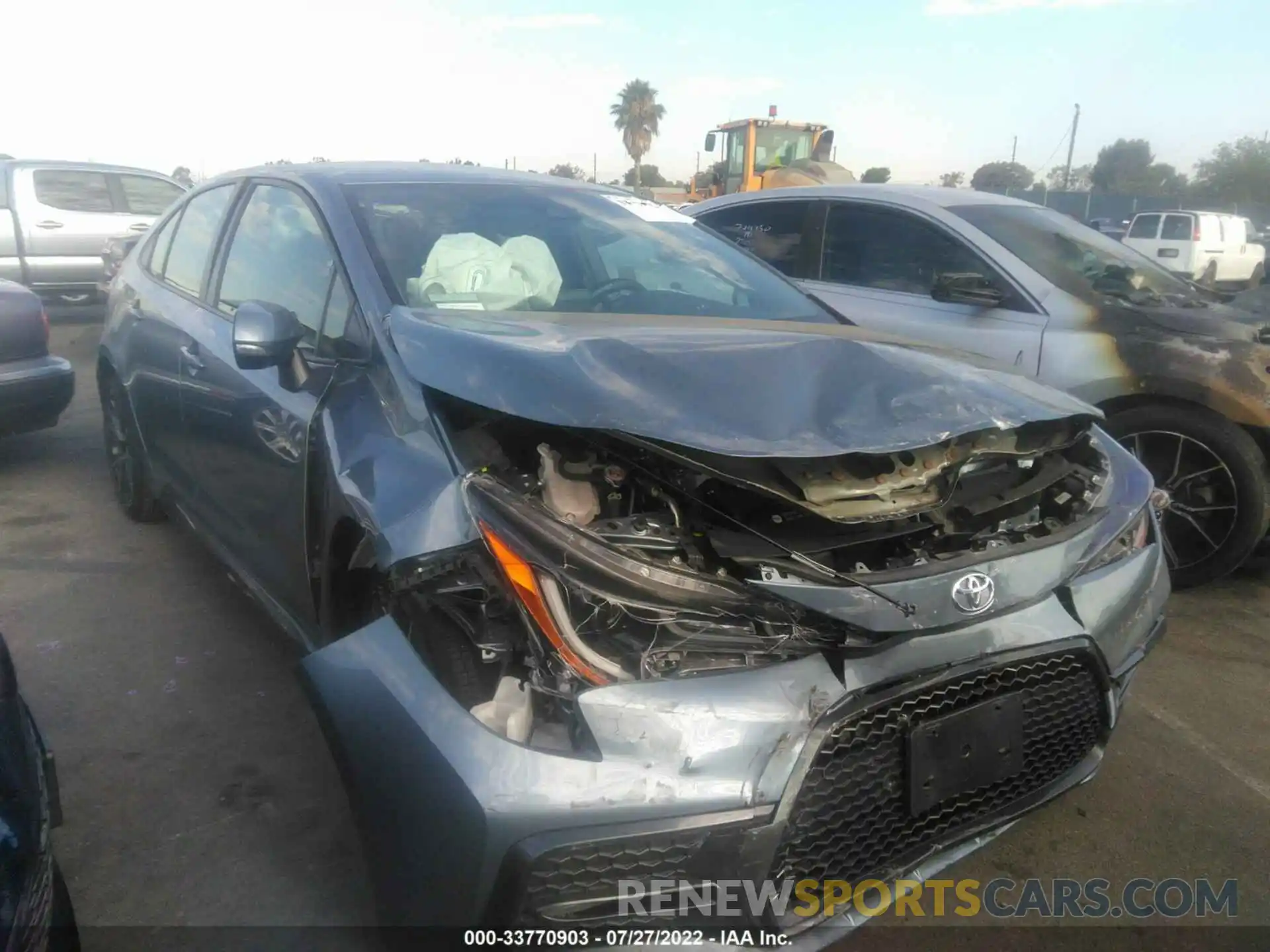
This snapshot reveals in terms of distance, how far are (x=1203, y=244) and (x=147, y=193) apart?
16.4 m

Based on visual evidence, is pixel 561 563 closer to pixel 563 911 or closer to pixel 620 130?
pixel 563 911

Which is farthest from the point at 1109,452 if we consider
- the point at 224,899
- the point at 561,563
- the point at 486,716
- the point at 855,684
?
the point at 224,899

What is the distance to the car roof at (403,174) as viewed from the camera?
3.01 m

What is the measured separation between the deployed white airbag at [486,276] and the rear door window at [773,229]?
2.40m

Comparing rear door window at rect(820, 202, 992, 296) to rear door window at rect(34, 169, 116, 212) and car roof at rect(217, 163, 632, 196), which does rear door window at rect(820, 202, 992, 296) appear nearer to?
car roof at rect(217, 163, 632, 196)

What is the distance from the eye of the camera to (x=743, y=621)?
173 centimetres

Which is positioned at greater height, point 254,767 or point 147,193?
point 147,193

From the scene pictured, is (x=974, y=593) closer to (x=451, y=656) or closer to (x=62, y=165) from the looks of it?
(x=451, y=656)

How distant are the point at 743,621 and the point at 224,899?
1.43 m

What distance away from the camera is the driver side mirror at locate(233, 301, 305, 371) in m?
2.46

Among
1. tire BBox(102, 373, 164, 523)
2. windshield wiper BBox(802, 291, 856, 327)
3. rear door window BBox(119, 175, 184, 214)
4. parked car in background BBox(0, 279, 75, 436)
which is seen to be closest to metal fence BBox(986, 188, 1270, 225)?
rear door window BBox(119, 175, 184, 214)

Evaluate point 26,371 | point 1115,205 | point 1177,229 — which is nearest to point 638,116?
point 1115,205

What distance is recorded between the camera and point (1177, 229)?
17359 mm

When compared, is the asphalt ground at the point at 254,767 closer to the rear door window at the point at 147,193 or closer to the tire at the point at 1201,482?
the tire at the point at 1201,482
